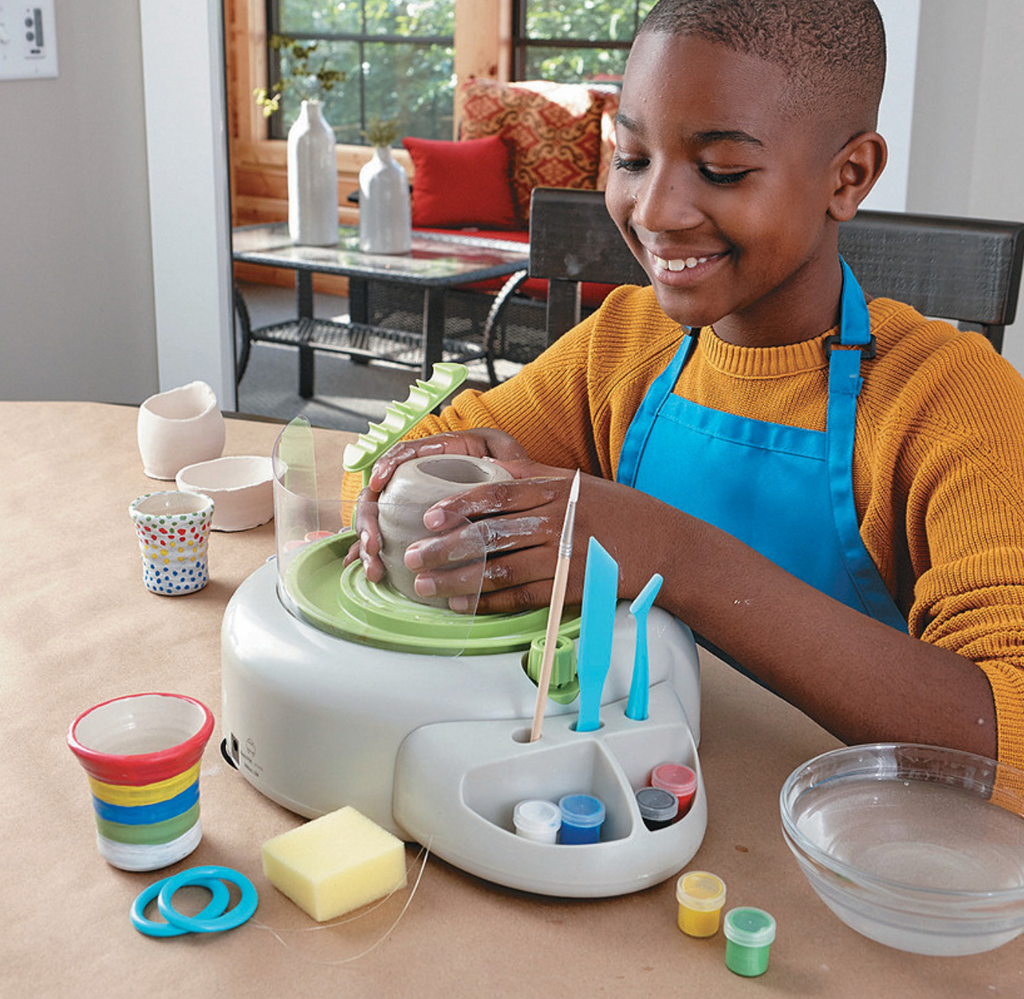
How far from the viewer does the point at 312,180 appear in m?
3.86

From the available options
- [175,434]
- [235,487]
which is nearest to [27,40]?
[175,434]

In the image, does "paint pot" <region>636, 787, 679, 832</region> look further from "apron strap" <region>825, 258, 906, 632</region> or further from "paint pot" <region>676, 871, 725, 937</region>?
"apron strap" <region>825, 258, 906, 632</region>

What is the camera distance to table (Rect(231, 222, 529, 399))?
361 centimetres

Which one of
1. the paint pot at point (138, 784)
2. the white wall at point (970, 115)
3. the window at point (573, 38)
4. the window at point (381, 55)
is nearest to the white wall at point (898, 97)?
the white wall at point (970, 115)

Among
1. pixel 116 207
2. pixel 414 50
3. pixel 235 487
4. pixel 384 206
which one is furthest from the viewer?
pixel 414 50

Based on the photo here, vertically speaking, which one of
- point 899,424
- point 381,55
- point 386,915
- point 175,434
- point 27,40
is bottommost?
point 386,915

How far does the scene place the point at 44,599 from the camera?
1.03m

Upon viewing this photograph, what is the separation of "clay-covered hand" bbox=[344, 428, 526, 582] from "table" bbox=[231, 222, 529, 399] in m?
2.48

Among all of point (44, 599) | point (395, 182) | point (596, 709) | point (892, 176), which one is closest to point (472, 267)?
point (395, 182)

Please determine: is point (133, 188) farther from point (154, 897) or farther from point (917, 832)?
point (917, 832)

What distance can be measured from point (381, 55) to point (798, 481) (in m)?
5.21

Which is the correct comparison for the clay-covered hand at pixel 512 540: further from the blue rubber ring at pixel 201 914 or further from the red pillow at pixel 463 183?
the red pillow at pixel 463 183

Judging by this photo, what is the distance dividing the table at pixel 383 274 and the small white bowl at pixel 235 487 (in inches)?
89.0

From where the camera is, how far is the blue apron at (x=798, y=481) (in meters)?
0.98
